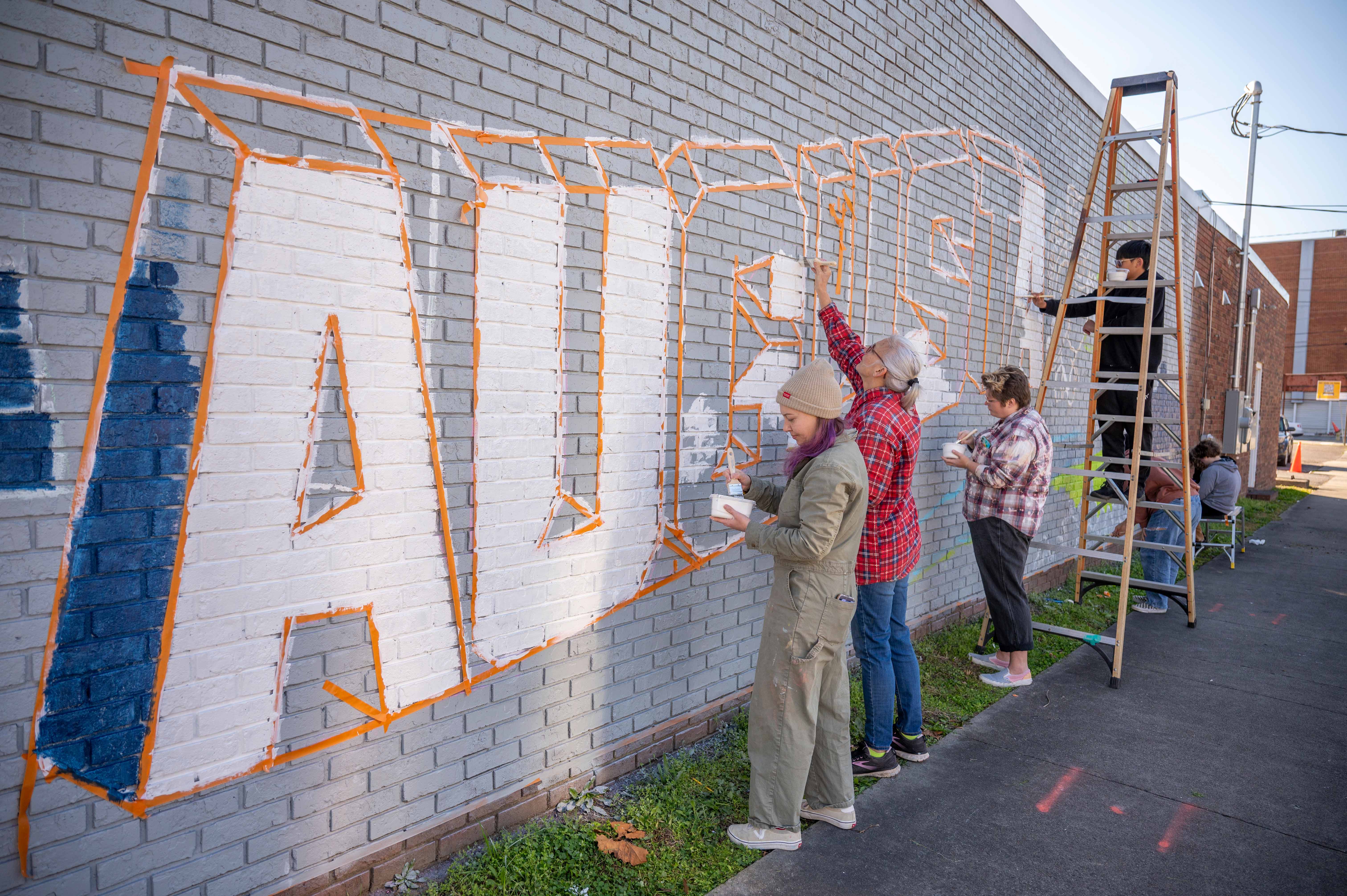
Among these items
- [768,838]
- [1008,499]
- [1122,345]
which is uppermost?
[1122,345]

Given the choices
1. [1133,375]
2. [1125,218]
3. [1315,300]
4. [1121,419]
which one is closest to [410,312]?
[1133,375]

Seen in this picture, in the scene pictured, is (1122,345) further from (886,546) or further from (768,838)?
(768,838)

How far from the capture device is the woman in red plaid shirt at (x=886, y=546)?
3436mm

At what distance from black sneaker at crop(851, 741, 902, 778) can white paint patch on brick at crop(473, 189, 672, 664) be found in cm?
136

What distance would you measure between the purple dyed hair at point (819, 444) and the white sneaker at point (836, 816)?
1.40 meters

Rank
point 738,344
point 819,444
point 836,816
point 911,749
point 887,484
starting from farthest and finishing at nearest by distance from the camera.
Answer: point 738,344 → point 911,749 → point 887,484 → point 836,816 → point 819,444

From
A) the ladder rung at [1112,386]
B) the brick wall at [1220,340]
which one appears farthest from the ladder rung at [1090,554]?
the brick wall at [1220,340]

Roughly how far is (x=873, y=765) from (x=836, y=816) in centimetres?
52

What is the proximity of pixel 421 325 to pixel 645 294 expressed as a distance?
1121 mm

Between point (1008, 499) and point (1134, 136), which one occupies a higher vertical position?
point (1134, 136)

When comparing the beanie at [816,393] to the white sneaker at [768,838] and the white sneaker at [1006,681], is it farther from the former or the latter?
the white sneaker at [1006,681]

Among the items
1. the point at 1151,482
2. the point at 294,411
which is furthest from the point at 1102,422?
the point at 294,411

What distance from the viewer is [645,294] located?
3.40 m

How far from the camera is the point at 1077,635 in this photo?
503cm
